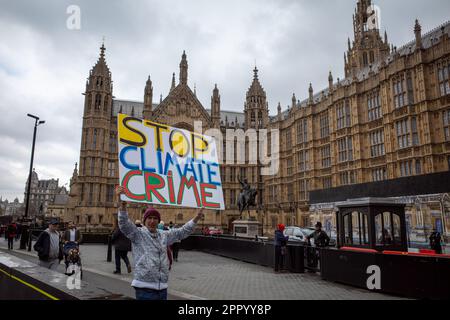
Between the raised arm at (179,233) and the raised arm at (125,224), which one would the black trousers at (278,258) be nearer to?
the raised arm at (179,233)

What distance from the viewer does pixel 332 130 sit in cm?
3678

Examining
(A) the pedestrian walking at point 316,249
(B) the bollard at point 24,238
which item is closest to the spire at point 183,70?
(B) the bollard at point 24,238

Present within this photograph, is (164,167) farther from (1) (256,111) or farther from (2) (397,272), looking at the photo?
(1) (256,111)

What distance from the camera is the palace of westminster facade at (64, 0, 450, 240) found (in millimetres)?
25875

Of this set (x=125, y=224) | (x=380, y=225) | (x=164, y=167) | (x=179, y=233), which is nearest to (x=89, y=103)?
(x=380, y=225)

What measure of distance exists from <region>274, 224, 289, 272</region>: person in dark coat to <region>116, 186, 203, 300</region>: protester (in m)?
9.90

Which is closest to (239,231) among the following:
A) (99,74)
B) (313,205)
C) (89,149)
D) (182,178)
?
(313,205)

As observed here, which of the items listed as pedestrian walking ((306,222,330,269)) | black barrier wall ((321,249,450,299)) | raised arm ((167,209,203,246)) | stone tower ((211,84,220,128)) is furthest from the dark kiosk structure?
stone tower ((211,84,220,128))

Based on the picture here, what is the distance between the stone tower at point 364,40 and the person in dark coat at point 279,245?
48.3 meters

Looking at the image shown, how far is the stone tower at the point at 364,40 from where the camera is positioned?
55.9 meters

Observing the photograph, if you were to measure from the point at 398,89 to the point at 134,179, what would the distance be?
30183 millimetres

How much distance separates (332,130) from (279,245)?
26.4m

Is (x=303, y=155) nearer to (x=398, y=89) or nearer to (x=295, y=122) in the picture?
(x=295, y=122)

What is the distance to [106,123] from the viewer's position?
48750 millimetres
